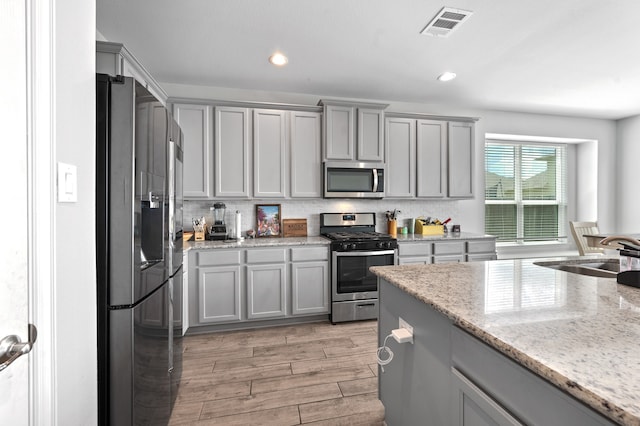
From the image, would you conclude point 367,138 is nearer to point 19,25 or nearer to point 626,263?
point 626,263

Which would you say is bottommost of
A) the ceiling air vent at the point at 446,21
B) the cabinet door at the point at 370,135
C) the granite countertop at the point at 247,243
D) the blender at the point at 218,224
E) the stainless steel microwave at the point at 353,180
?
the granite countertop at the point at 247,243

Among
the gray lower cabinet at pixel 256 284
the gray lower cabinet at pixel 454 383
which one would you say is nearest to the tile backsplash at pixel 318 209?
the gray lower cabinet at pixel 256 284

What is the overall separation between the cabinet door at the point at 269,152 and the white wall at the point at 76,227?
2.25 meters

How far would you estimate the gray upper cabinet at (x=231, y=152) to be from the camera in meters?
3.21

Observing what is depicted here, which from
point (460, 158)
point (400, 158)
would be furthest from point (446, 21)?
point (460, 158)

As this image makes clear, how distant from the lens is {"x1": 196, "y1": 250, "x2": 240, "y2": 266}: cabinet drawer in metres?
2.88

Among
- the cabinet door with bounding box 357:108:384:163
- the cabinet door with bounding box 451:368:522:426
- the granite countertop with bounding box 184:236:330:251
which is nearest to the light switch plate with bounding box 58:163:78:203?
the cabinet door with bounding box 451:368:522:426

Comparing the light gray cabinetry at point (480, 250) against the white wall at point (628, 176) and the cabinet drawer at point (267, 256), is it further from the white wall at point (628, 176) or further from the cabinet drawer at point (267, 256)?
the white wall at point (628, 176)

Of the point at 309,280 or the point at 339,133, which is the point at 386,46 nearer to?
the point at 339,133

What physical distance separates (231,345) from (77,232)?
6.93 ft

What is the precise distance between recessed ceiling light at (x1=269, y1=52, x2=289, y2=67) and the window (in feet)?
11.6

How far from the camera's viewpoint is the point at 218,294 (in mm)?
2936

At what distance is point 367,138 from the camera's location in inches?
140

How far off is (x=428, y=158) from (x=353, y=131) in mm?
1126
